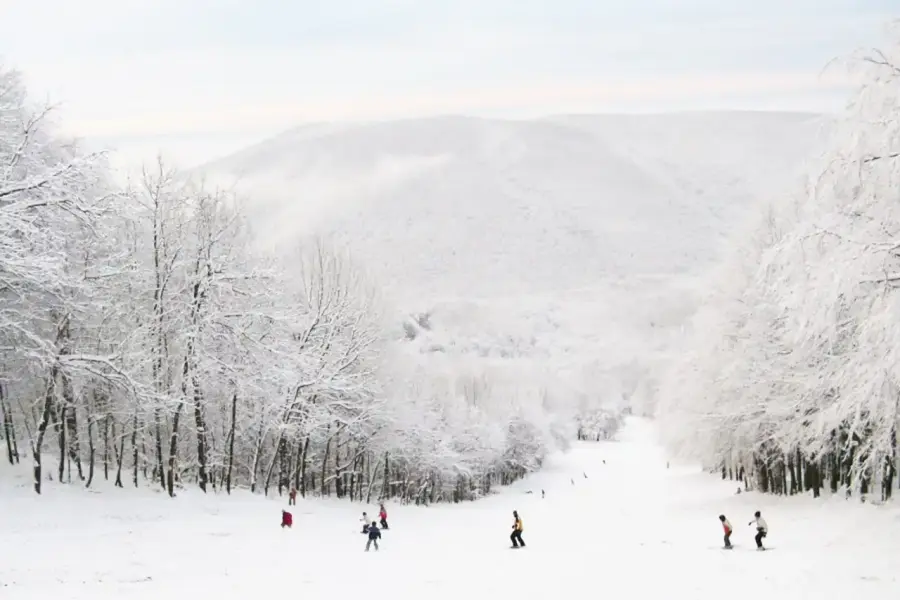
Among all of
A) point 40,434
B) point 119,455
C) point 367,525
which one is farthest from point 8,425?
point 367,525

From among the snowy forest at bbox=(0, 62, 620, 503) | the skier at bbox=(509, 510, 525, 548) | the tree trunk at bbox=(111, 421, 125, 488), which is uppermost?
the snowy forest at bbox=(0, 62, 620, 503)

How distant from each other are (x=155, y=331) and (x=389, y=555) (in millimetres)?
12693

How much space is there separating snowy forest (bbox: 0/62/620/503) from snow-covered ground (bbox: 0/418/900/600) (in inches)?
118

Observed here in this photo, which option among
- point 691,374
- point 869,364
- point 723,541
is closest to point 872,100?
point 869,364

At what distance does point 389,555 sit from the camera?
2692cm

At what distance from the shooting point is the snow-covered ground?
19.1 meters

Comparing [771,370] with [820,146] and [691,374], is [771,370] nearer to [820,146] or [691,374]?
[691,374]

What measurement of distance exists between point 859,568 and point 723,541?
9.00 metres

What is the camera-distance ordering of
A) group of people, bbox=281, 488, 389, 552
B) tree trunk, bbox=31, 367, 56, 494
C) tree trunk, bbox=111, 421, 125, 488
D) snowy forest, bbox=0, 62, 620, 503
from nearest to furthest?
1. snowy forest, bbox=0, 62, 620, 503
2. tree trunk, bbox=31, 367, 56, 494
3. group of people, bbox=281, 488, 389, 552
4. tree trunk, bbox=111, 421, 125, 488

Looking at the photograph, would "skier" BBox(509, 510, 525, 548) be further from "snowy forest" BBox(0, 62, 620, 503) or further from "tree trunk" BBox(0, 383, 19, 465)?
"tree trunk" BBox(0, 383, 19, 465)

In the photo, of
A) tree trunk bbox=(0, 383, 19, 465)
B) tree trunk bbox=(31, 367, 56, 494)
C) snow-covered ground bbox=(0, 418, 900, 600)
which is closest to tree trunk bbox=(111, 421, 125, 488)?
snow-covered ground bbox=(0, 418, 900, 600)

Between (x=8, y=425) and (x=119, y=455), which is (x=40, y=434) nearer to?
(x=8, y=425)

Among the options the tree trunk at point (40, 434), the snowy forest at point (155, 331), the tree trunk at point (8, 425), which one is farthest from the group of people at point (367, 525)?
the tree trunk at point (8, 425)

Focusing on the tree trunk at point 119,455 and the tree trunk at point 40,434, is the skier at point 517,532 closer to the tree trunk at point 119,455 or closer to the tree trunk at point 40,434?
the tree trunk at point 119,455
